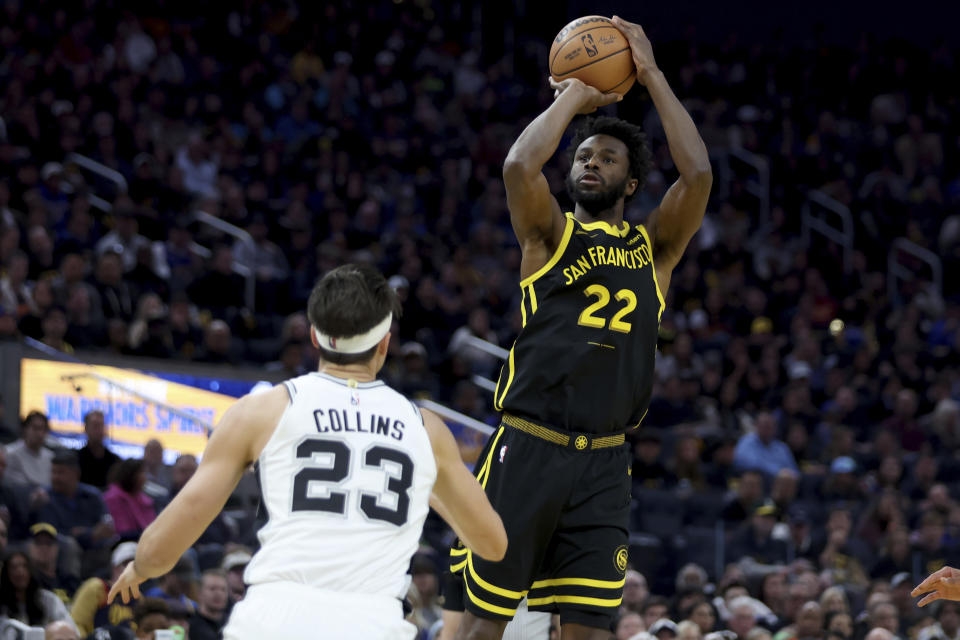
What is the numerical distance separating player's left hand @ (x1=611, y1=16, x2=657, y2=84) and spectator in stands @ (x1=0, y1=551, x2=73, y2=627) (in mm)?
5379

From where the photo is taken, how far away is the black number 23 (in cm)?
411

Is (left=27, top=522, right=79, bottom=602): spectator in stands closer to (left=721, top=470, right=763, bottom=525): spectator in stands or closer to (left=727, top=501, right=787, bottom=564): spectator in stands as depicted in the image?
(left=727, top=501, right=787, bottom=564): spectator in stands

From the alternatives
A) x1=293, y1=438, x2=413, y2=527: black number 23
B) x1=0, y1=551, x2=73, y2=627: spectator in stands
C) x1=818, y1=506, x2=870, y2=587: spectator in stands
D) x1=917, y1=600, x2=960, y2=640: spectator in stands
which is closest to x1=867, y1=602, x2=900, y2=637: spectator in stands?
x1=917, y1=600, x2=960, y2=640: spectator in stands

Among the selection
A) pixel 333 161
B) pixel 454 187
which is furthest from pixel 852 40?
pixel 333 161

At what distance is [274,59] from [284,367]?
7.78 metres

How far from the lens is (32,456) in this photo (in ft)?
37.8

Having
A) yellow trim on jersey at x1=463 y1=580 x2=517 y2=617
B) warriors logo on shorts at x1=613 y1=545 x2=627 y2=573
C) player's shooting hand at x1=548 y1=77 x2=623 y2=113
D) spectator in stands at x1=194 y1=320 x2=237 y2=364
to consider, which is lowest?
yellow trim on jersey at x1=463 y1=580 x2=517 y2=617

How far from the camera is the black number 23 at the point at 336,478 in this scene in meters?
4.11

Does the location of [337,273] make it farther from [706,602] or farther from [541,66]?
[541,66]

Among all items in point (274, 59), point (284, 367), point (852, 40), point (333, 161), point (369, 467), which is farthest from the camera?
point (852, 40)

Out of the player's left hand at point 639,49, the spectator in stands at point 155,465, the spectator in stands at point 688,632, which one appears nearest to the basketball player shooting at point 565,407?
the player's left hand at point 639,49

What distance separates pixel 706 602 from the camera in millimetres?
11406

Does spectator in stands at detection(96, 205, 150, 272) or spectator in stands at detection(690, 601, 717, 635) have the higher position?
spectator in stands at detection(96, 205, 150, 272)

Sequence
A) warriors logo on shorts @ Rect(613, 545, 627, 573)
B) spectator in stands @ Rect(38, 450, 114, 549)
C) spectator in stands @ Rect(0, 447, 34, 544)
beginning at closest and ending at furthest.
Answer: warriors logo on shorts @ Rect(613, 545, 627, 573)
spectator in stands @ Rect(0, 447, 34, 544)
spectator in stands @ Rect(38, 450, 114, 549)
